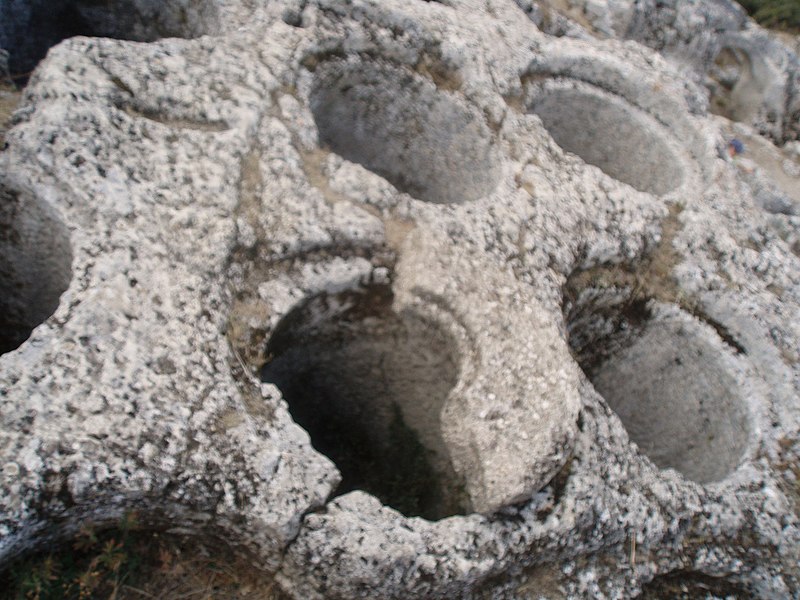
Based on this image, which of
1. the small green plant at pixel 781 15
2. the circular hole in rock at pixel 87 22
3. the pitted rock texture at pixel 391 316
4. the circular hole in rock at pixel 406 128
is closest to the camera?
the pitted rock texture at pixel 391 316

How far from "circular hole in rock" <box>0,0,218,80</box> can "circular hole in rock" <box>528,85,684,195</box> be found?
10.0ft

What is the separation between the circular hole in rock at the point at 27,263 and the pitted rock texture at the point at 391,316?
19 mm

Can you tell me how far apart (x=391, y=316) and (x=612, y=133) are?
11.4 feet

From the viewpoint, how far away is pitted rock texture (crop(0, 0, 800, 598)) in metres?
3.00

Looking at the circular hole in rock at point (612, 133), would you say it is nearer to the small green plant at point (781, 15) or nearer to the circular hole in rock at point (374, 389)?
the circular hole in rock at point (374, 389)

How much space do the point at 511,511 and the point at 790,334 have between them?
2.86m

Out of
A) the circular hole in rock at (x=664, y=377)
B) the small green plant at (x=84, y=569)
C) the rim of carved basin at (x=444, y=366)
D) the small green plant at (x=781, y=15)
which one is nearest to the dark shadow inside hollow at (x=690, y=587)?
the circular hole in rock at (x=664, y=377)

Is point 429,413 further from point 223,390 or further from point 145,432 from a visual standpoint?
point 145,432

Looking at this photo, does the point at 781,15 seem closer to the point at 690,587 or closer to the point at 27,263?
the point at 690,587

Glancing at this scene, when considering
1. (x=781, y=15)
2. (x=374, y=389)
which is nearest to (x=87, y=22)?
(x=374, y=389)

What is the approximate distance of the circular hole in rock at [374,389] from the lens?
4.09 metres

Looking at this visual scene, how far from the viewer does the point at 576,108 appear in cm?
617

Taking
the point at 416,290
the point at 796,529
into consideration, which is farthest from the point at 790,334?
the point at 416,290

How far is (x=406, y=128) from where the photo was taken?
18.5 feet
